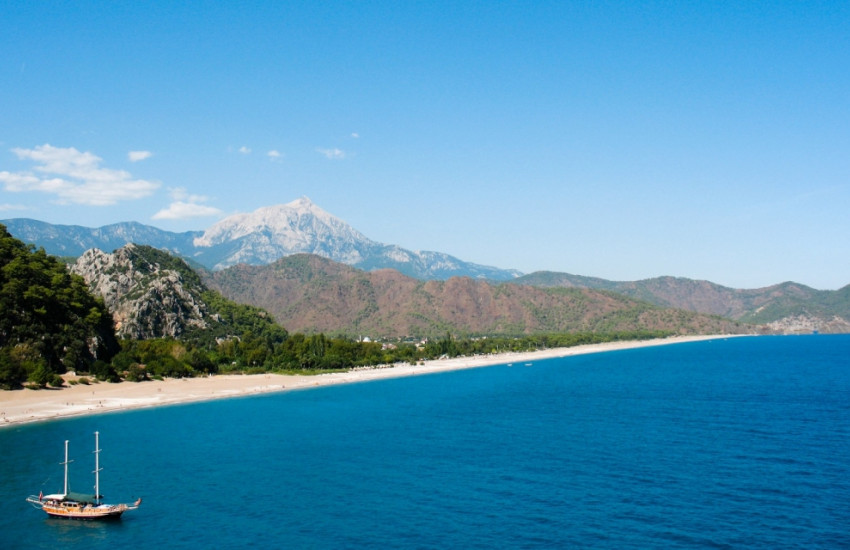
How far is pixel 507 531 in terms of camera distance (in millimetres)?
42125

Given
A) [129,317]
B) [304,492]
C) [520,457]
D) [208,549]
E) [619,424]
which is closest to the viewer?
[208,549]

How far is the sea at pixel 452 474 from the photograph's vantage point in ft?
138

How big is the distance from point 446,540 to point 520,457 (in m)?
24.3

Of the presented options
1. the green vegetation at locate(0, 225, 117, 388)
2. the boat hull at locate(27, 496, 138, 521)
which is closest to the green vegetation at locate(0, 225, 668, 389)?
the green vegetation at locate(0, 225, 117, 388)

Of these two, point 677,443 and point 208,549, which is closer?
point 208,549

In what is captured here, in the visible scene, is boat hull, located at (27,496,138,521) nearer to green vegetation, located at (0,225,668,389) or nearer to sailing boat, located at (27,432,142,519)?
sailing boat, located at (27,432,142,519)

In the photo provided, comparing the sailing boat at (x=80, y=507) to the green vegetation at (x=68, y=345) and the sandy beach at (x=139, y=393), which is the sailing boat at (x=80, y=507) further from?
the green vegetation at (x=68, y=345)

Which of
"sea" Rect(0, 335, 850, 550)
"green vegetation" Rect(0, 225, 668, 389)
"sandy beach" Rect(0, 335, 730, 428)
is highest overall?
"green vegetation" Rect(0, 225, 668, 389)

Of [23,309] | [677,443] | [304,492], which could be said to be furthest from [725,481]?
[23,309]

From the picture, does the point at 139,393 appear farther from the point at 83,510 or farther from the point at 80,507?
the point at 83,510

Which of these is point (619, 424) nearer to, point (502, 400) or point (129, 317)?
point (502, 400)

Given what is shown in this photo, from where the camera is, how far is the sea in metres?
42.1

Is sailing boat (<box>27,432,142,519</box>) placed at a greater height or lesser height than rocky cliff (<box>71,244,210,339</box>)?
lesser

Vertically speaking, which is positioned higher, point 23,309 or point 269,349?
point 23,309
